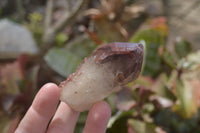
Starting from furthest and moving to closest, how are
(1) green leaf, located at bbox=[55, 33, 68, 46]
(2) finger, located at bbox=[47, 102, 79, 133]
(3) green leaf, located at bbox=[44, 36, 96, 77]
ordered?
1. (1) green leaf, located at bbox=[55, 33, 68, 46]
2. (3) green leaf, located at bbox=[44, 36, 96, 77]
3. (2) finger, located at bbox=[47, 102, 79, 133]

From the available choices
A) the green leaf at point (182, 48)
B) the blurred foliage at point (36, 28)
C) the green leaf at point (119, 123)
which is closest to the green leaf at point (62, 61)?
the green leaf at point (119, 123)

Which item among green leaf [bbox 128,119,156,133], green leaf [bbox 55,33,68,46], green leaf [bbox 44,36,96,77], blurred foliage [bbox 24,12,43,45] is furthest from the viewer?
blurred foliage [bbox 24,12,43,45]

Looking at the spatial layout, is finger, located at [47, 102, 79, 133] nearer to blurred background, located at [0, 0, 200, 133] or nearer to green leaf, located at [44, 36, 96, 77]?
blurred background, located at [0, 0, 200, 133]

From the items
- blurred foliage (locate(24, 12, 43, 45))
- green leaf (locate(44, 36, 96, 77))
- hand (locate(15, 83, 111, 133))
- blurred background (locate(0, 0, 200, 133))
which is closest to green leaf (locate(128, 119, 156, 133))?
blurred background (locate(0, 0, 200, 133))

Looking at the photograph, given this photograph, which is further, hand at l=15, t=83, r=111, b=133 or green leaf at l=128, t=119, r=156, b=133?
green leaf at l=128, t=119, r=156, b=133

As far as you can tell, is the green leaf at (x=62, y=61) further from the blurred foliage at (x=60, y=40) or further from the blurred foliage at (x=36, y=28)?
the blurred foliage at (x=36, y=28)

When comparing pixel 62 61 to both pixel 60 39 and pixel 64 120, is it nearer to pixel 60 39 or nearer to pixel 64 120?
pixel 64 120
